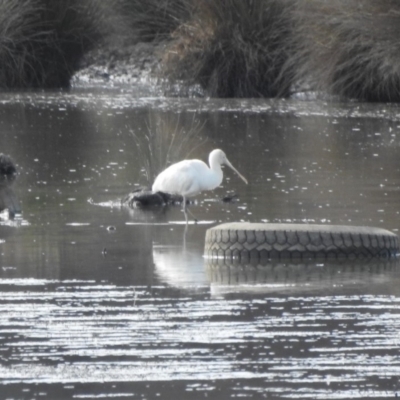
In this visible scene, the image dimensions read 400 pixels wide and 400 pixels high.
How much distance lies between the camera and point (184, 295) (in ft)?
28.6

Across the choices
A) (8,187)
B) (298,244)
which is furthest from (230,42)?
(298,244)

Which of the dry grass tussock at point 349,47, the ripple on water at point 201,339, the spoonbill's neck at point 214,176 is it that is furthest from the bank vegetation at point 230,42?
the ripple on water at point 201,339

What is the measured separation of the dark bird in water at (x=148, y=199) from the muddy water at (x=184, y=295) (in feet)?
0.74

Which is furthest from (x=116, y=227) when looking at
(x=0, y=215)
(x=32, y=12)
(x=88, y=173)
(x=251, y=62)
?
(x=32, y=12)

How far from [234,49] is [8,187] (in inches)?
732

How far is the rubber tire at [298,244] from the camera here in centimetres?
1016

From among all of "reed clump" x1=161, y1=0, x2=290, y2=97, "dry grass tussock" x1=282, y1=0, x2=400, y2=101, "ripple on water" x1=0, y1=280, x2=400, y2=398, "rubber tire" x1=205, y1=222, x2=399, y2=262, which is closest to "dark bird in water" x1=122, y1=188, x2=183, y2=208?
Answer: "rubber tire" x1=205, y1=222, x2=399, y2=262

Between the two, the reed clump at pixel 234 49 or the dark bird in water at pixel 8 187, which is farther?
the reed clump at pixel 234 49

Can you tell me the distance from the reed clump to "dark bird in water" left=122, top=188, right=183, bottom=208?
19.7 metres

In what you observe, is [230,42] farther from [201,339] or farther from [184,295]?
[201,339]

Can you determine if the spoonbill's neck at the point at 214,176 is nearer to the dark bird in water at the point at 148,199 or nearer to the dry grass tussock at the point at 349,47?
the dark bird in water at the point at 148,199

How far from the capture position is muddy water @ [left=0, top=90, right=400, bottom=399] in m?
6.59

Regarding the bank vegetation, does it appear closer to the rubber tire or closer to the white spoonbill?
the white spoonbill

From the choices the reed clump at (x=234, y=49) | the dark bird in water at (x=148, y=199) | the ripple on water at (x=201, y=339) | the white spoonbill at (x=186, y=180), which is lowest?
the ripple on water at (x=201, y=339)
